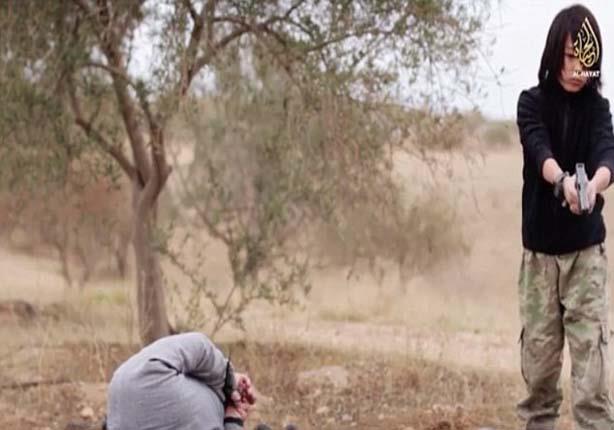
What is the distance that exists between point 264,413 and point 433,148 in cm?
239

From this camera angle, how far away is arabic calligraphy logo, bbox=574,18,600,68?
4.77m

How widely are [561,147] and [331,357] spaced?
5892 mm

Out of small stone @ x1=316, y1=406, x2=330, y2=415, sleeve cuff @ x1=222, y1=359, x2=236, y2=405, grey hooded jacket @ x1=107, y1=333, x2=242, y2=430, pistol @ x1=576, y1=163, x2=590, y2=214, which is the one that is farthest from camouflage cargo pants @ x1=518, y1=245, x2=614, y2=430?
small stone @ x1=316, y1=406, x2=330, y2=415

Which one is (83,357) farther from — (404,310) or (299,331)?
(404,310)

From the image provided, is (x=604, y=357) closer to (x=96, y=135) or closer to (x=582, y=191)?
(x=582, y=191)

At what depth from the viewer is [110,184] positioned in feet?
37.4

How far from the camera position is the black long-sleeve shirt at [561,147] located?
15.8ft

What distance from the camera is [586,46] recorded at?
4773mm

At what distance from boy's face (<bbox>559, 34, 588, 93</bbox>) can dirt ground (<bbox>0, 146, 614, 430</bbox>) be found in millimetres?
2142

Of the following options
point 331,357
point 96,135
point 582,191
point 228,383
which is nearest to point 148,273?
point 96,135

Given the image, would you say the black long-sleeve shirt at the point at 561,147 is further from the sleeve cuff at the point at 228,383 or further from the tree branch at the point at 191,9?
the tree branch at the point at 191,9

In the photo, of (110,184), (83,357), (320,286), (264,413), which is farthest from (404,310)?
(264,413)

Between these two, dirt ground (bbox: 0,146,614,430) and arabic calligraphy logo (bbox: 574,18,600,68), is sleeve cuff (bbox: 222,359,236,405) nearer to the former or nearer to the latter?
arabic calligraphy logo (bbox: 574,18,600,68)

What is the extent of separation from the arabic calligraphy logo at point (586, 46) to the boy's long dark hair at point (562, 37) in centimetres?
2
